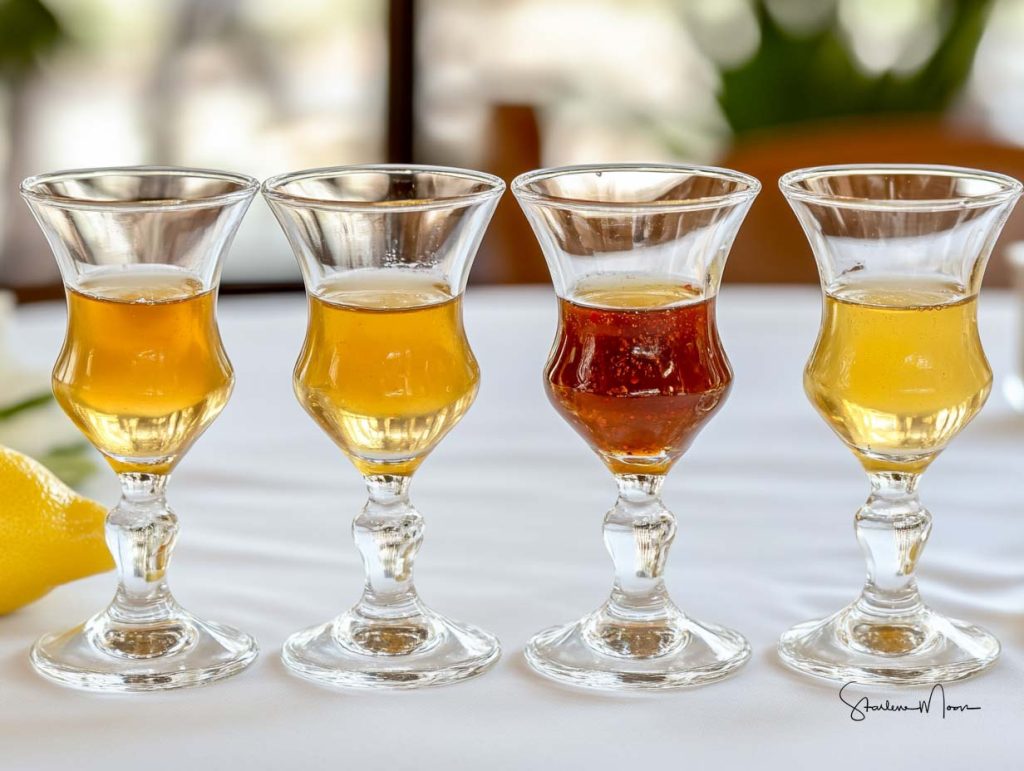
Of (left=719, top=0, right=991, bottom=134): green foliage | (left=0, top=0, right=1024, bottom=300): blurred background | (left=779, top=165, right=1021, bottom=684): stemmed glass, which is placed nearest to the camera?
(left=779, top=165, right=1021, bottom=684): stemmed glass

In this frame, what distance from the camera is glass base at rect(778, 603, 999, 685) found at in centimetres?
100

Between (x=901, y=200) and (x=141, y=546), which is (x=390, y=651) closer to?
(x=141, y=546)

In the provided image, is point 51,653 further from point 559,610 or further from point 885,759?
point 885,759

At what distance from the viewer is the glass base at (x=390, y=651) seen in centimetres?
100

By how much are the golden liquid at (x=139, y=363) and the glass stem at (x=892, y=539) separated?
0.45m

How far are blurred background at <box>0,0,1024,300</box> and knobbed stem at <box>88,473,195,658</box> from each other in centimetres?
335

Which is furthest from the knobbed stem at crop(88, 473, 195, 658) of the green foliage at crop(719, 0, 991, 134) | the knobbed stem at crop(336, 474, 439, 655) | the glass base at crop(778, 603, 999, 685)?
the green foliage at crop(719, 0, 991, 134)

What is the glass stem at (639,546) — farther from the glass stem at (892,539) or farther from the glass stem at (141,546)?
the glass stem at (141,546)

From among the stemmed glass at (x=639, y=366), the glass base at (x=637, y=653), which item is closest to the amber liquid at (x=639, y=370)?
the stemmed glass at (x=639, y=366)

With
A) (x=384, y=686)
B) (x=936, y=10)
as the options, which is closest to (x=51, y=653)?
(x=384, y=686)

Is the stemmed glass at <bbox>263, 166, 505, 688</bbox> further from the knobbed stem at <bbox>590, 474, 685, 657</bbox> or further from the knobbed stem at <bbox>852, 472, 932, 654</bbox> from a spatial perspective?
the knobbed stem at <bbox>852, 472, 932, 654</bbox>

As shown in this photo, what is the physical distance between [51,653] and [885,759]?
1.74 feet

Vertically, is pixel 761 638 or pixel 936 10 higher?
pixel 936 10

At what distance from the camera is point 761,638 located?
107cm
